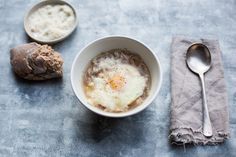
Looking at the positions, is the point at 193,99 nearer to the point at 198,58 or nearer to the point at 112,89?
the point at 198,58

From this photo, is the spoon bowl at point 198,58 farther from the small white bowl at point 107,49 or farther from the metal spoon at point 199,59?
the small white bowl at point 107,49

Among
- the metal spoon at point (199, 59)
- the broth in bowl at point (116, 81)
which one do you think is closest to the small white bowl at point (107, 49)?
the broth in bowl at point (116, 81)

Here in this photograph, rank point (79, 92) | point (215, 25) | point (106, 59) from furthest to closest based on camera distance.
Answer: point (215, 25), point (106, 59), point (79, 92)

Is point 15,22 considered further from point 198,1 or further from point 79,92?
point 198,1

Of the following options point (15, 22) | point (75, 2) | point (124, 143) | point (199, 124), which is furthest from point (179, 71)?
point (15, 22)

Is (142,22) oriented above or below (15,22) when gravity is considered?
above

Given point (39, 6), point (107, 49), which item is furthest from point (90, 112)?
point (39, 6)

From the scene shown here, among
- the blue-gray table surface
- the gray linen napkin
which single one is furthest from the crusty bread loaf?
the gray linen napkin
